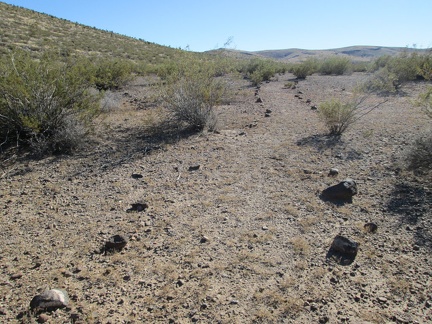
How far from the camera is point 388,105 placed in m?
10.8

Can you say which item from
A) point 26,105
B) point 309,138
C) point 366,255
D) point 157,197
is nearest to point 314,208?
point 366,255

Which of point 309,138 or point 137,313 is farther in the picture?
point 309,138

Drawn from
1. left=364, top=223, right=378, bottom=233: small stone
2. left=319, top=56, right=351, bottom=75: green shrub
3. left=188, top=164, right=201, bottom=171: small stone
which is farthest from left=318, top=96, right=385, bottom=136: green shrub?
left=319, top=56, right=351, bottom=75: green shrub

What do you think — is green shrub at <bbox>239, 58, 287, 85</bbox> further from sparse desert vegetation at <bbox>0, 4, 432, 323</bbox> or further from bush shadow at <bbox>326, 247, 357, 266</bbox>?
bush shadow at <bbox>326, 247, 357, 266</bbox>

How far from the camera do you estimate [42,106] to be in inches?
246

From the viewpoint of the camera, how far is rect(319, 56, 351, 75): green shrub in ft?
76.0

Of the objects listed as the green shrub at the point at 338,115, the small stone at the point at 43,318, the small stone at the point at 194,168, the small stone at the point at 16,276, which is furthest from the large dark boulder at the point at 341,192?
the small stone at the point at 16,276

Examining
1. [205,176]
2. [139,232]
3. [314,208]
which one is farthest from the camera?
[205,176]

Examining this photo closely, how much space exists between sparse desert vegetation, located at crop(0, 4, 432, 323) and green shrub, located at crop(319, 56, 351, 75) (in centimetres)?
1535

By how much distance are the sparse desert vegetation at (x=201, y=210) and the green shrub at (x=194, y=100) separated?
0.14ft

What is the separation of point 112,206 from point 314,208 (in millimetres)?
2790

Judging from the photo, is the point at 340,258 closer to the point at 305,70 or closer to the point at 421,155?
the point at 421,155

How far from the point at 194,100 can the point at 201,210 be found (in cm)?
399

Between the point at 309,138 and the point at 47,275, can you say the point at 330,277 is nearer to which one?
the point at 47,275
